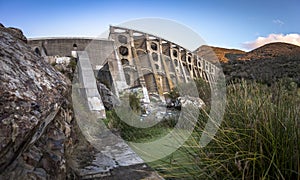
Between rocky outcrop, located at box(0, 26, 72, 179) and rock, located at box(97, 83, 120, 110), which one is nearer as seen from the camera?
rocky outcrop, located at box(0, 26, 72, 179)

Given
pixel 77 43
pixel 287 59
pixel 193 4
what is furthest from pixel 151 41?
pixel 193 4

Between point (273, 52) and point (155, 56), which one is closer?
point (273, 52)

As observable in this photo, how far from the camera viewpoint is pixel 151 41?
67.1 ft

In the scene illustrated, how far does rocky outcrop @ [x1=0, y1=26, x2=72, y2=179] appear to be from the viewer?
4.11ft

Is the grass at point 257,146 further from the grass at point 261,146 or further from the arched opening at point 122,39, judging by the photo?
the arched opening at point 122,39

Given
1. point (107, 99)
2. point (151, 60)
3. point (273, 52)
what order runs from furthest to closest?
point (151, 60) → point (273, 52) → point (107, 99)

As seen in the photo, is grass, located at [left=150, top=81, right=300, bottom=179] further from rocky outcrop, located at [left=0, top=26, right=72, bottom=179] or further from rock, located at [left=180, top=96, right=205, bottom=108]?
rock, located at [left=180, top=96, right=205, bottom=108]

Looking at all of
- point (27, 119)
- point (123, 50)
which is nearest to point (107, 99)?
point (27, 119)

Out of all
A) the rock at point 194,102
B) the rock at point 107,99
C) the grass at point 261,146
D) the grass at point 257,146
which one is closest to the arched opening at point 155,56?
the rock at point 107,99

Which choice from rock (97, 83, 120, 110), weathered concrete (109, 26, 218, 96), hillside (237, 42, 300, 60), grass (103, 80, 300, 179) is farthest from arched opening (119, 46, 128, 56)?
grass (103, 80, 300, 179)

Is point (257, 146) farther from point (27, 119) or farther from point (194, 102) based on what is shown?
point (194, 102)

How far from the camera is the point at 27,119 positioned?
4.38 feet

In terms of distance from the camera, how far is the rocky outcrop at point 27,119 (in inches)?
49.4

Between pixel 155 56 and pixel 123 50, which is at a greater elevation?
pixel 123 50
